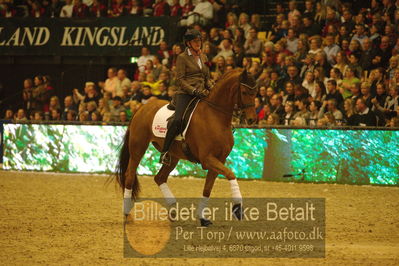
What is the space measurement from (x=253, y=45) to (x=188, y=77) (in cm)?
963

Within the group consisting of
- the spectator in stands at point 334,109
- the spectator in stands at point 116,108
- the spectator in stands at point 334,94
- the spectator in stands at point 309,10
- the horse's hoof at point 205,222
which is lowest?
the horse's hoof at point 205,222

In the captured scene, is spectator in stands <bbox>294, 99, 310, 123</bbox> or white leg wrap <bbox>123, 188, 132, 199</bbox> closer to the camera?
white leg wrap <bbox>123, 188, 132, 199</bbox>

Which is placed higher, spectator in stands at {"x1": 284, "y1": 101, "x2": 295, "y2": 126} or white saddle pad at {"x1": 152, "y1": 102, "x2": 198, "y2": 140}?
white saddle pad at {"x1": 152, "y1": 102, "x2": 198, "y2": 140}

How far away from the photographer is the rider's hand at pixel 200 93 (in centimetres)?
1054

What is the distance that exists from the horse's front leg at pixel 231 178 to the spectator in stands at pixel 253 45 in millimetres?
10163

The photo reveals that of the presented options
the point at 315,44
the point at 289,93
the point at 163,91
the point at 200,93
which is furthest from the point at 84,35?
the point at 200,93

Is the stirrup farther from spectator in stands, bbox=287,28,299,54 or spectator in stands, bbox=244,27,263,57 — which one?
spectator in stands, bbox=244,27,263,57

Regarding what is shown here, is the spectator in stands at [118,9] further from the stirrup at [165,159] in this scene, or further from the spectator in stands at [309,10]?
the stirrup at [165,159]

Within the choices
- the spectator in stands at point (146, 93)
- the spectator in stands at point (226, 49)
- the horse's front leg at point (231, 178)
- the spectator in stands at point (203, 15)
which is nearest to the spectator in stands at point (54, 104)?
the spectator in stands at point (146, 93)

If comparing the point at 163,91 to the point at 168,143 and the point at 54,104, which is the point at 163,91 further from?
the point at 168,143

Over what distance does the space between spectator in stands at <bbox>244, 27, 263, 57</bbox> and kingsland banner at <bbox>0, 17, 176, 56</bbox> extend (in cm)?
315

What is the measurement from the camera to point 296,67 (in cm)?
1814

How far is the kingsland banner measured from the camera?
74.1 ft

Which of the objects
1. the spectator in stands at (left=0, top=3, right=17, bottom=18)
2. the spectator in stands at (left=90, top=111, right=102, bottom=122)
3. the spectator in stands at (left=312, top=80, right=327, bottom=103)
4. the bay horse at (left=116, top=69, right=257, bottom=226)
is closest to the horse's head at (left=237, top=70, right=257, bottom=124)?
the bay horse at (left=116, top=69, right=257, bottom=226)
